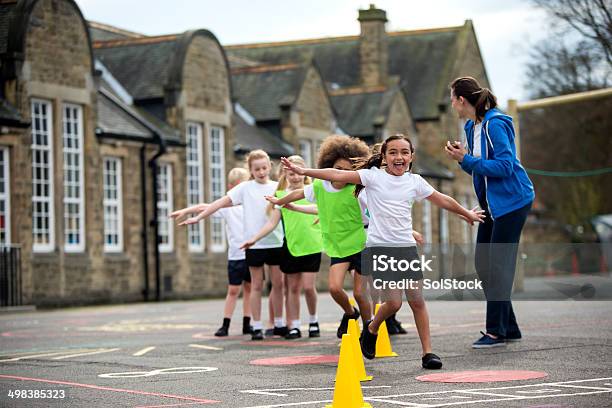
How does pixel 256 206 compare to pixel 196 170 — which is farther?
pixel 196 170

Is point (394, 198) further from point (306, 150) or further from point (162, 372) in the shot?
point (306, 150)

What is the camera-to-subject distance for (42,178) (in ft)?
106

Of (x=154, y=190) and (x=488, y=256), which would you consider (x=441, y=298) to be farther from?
(x=154, y=190)

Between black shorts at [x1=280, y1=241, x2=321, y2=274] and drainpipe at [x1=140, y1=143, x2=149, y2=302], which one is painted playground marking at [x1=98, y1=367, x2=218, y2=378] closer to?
black shorts at [x1=280, y1=241, x2=321, y2=274]

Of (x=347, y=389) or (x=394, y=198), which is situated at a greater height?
(x=394, y=198)

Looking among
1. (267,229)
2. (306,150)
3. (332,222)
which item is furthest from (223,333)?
(306,150)

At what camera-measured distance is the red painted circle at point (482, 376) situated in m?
9.69

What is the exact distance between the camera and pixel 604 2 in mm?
30953

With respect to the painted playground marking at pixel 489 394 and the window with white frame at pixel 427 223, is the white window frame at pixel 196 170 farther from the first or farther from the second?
the painted playground marking at pixel 489 394

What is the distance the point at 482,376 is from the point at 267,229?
4907 mm

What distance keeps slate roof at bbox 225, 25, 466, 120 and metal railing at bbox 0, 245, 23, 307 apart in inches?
1145

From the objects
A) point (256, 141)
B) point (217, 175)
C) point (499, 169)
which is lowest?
point (499, 169)

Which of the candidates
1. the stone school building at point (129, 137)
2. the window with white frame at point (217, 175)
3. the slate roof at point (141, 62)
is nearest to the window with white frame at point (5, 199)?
the stone school building at point (129, 137)

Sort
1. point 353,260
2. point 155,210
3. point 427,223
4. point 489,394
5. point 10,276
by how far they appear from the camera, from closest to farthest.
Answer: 1. point 489,394
2. point 353,260
3. point 10,276
4. point 155,210
5. point 427,223
